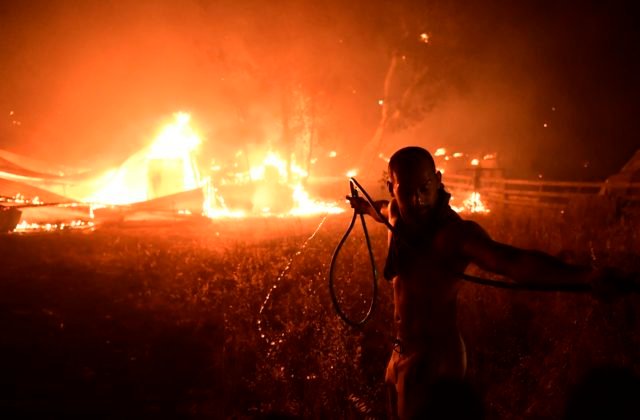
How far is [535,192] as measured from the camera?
16.4 m

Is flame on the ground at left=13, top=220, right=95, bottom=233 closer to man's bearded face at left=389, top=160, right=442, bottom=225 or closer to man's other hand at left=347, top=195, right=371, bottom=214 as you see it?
man's other hand at left=347, top=195, right=371, bottom=214

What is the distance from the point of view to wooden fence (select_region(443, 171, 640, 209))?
13.2 metres

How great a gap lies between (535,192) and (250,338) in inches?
587

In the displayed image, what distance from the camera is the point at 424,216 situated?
2541 mm

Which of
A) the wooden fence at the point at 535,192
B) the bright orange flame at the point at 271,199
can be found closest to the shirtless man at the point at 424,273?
the wooden fence at the point at 535,192

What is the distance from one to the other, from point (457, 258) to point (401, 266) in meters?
0.40

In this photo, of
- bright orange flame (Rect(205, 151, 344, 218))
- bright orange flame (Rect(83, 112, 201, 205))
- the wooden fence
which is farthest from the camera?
bright orange flame (Rect(205, 151, 344, 218))

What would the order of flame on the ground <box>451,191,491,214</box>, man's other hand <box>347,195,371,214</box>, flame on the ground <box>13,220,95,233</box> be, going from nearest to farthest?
man's other hand <box>347,195,371,214</box> < flame on the ground <box>13,220,95,233</box> < flame on the ground <box>451,191,491,214</box>

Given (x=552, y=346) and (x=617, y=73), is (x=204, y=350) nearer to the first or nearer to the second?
(x=552, y=346)

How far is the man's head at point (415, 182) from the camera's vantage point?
2.45 metres

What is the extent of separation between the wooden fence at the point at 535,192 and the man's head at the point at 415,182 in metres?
13.3

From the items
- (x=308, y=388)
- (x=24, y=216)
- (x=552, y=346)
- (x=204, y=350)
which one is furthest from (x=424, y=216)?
(x=24, y=216)

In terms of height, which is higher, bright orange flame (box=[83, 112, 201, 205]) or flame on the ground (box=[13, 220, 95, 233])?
bright orange flame (box=[83, 112, 201, 205])

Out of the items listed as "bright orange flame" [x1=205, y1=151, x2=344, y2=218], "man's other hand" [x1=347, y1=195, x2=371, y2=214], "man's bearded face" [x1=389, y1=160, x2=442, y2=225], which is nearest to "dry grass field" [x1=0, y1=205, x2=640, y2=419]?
"man's bearded face" [x1=389, y1=160, x2=442, y2=225]
